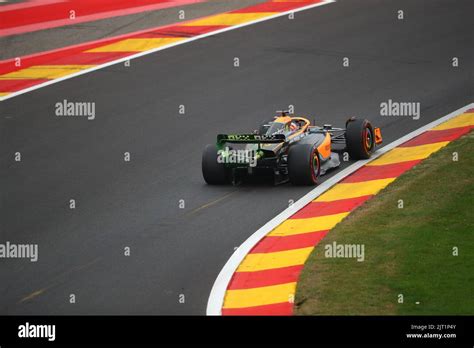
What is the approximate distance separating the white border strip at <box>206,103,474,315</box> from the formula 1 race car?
35 cm

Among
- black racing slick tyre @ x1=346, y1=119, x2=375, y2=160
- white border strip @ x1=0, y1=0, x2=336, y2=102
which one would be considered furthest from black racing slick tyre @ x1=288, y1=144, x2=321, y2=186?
white border strip @ x1=0, y1=0, x2=336, y2=102

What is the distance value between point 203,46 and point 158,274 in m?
16.5

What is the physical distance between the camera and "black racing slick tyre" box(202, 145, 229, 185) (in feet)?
67.9

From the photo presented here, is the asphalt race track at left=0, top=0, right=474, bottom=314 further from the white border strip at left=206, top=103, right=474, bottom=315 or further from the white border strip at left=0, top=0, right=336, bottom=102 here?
the white border strip at left=0, top=0, right=336, bottom=102

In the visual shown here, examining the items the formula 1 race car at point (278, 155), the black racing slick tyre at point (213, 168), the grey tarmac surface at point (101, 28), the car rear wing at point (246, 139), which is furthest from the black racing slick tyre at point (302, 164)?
the grey tarmac surface at point (101, 28)

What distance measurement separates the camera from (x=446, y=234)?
16906 millimetres

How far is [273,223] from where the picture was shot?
18.5 metres

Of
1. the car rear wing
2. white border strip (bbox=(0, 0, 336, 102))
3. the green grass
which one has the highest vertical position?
white border strip (bbox=(0, 0, 336, 102))

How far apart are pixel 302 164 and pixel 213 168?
1769 mm

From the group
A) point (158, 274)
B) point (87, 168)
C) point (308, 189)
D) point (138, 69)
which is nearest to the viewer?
point (158, 274)
